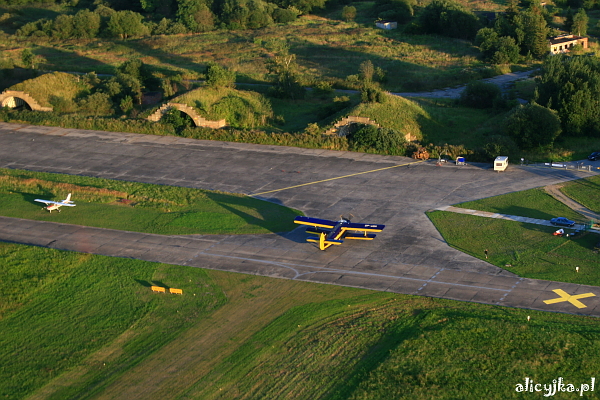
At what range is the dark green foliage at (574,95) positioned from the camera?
74.3 m

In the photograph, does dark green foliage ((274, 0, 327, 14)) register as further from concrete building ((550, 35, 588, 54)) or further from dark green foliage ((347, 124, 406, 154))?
dark green foliage ((347, 124, 406, 154))

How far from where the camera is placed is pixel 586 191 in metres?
61.4

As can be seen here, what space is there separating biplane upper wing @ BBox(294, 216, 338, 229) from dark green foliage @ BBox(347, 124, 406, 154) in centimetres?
2284

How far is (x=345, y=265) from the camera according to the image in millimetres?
49250

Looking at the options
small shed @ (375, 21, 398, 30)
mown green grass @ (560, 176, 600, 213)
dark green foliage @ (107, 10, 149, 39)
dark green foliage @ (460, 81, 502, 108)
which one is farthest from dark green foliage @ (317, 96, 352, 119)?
dark green foliage @ (107, 10, 149, 39)

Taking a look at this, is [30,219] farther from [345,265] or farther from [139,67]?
[139,67]

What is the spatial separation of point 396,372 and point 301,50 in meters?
100

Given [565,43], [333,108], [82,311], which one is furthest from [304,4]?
[82,311]

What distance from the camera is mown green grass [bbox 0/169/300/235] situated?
189 feet

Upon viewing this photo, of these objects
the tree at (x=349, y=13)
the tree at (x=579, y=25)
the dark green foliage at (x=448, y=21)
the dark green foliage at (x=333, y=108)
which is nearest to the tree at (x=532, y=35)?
the dark green foliage at (x=448, y=21)

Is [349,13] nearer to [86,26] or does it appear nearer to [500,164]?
[86,26]

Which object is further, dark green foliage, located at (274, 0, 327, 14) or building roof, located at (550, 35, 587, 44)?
dark green foliage, located at (274, 0, 327, 14)

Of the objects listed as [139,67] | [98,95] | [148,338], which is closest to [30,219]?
[148,338]

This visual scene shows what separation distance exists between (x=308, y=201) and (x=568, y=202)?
24585mm
